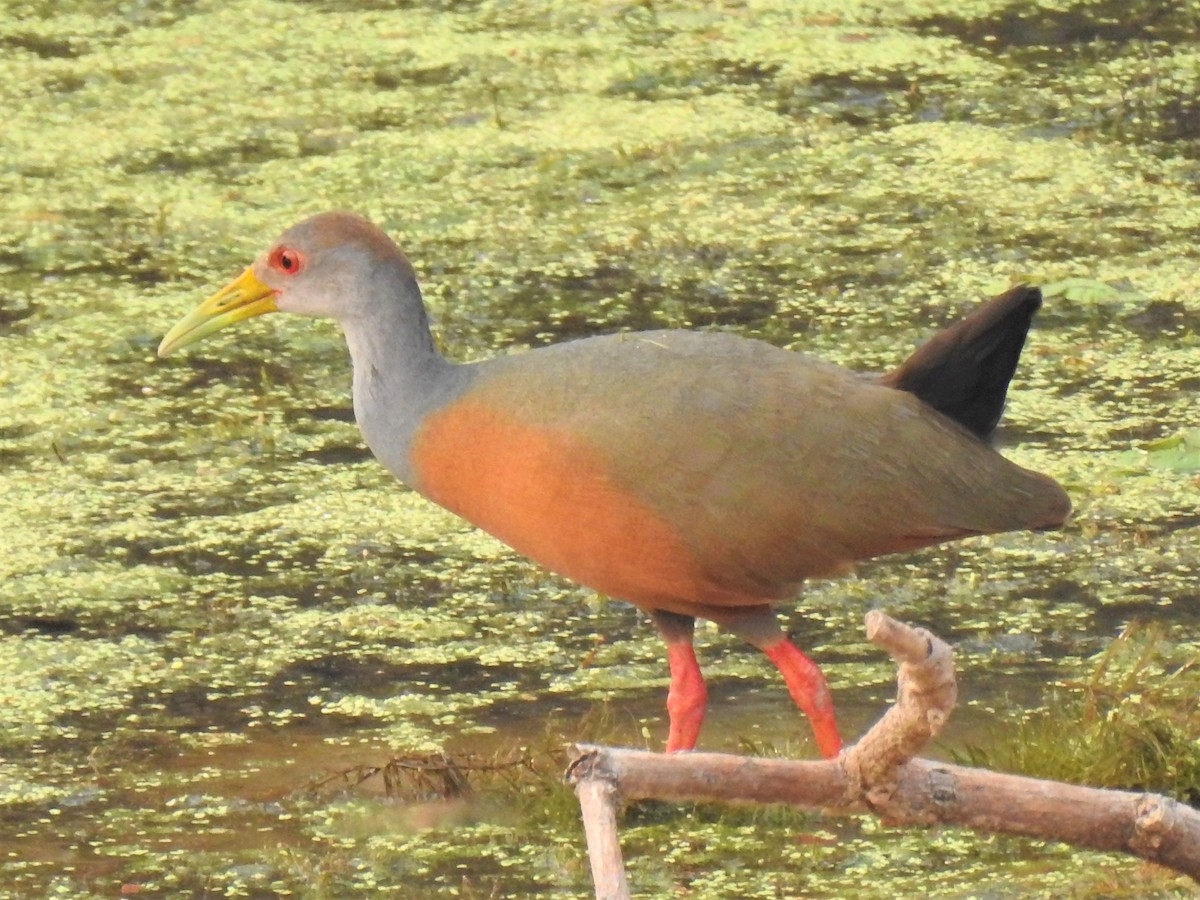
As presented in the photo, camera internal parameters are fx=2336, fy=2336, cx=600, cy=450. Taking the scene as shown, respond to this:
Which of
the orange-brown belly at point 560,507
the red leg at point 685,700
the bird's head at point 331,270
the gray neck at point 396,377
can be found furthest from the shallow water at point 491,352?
the bird's head at point 331,270

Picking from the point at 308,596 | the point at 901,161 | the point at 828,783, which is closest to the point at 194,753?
the point at 308,596

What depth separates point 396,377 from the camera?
14.7ft

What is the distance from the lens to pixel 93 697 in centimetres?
488

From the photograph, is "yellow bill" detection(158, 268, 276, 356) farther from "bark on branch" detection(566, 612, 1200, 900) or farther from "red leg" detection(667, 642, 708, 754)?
"bark on branch" detection(566, 612, 1200, 900)

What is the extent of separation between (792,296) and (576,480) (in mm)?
2634

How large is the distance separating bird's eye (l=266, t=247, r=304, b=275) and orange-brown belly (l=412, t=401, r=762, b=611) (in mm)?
587

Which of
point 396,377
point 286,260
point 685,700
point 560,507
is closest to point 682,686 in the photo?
point 685,700

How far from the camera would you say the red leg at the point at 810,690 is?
4367 mm

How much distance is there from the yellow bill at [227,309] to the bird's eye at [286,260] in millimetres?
71

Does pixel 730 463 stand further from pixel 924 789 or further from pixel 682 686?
pixel 924 789

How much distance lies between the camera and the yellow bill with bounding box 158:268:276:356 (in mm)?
4848

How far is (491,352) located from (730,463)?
226 centimetres

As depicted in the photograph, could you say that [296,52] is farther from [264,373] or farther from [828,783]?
[828,783]

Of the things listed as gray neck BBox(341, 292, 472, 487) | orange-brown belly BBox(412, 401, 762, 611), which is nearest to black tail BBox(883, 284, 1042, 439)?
orange-brown belly BBox(412, 401, 762, 611)
